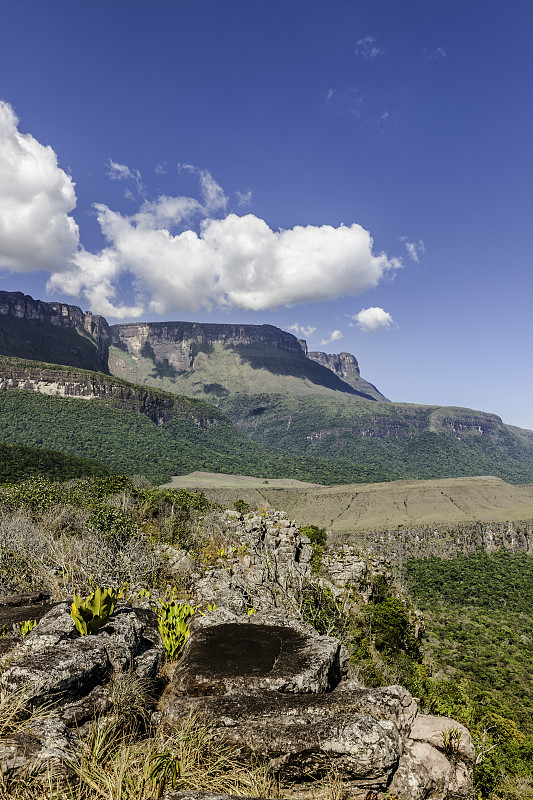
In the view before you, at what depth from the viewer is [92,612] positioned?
8.45 metres

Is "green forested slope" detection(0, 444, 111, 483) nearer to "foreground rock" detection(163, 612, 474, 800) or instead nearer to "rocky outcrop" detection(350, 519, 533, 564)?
→ "foreground rock" detection(163, 612, 474, 800)

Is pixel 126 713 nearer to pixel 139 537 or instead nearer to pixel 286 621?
pixel 286 621

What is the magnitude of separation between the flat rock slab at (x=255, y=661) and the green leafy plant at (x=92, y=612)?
2028 millimetres

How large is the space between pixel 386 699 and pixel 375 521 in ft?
572

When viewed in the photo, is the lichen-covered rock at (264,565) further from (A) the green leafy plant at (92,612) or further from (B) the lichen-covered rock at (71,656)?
(A) the green leafy plant at (92,612)

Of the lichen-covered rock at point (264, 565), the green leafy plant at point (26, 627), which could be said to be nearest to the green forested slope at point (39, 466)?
the lichen-covered rock at point (264, 565)

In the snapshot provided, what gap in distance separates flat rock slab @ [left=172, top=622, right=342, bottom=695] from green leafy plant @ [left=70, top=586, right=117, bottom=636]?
79.9 inches

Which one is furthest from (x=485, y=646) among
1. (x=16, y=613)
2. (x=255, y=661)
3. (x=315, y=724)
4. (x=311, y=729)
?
(x=16, y=613)

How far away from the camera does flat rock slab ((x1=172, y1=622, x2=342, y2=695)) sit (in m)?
7.19

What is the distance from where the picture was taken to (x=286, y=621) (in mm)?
10352

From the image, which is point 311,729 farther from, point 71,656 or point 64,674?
point 71,656

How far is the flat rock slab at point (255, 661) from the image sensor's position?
7.19 m

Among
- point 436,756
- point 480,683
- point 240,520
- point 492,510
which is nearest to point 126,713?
point 436,756

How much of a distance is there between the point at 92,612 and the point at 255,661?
3780 millimetres
